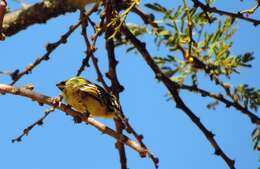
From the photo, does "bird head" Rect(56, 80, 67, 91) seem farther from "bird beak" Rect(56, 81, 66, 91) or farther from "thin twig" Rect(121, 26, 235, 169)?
"thin twig" Rect(121, 26, 235, 169)

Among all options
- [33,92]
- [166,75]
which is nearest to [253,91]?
[166,75]

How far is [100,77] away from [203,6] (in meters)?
0.80

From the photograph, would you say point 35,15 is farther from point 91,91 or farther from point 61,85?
point 91,91

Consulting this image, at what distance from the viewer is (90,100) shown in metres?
3.55

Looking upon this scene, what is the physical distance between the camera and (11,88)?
2.94 m

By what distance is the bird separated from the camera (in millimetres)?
3529

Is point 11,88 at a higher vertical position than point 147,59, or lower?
lower

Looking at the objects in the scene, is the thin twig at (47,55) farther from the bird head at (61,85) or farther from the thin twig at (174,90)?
the thin twig at (174,90)

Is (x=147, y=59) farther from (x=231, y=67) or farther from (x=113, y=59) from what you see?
(x=231, y=67)

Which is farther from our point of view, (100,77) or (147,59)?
(147,59)

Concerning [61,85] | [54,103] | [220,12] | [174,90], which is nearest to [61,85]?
[61,85]


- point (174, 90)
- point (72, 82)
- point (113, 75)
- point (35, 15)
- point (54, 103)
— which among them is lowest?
point (54, 103)

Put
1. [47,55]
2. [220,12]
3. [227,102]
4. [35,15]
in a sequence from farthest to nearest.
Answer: [35,15] → [227,102] → [47,55] → [220,12]

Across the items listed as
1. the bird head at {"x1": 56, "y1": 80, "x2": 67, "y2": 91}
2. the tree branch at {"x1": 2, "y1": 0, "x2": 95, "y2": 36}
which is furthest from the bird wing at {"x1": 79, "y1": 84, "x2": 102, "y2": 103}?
the tree branch at {"x1": 2, "y1": 0, "x2": 95, "y2": 36}
